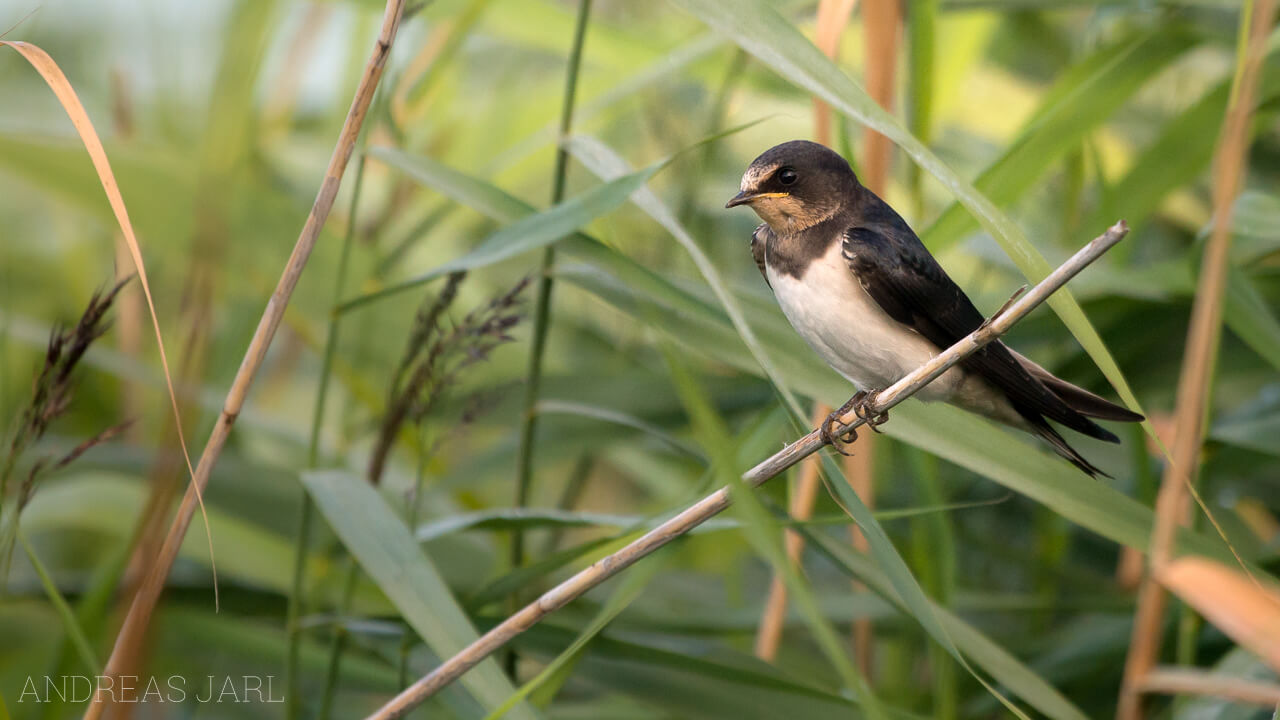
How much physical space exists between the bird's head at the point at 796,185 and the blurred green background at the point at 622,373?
0.10 metres

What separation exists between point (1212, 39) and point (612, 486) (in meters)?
2.57

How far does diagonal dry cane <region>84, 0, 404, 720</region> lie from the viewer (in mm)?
1042

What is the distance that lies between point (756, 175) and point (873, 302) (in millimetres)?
256

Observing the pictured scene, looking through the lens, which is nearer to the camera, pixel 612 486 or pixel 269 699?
pixel 269 699

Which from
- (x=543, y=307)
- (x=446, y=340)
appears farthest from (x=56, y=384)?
(x=543, y=307)

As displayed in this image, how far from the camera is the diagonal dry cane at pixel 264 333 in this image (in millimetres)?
1042

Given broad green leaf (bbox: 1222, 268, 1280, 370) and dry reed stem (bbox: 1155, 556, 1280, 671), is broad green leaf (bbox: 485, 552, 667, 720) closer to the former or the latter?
dry reed stem (bbox: 1155, 556, 1280, 671)

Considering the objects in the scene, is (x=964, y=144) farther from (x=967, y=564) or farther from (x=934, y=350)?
(x=934, y=350)

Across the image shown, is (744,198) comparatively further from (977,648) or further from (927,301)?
(977,648)

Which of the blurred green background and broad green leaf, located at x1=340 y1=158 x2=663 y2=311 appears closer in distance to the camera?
broad green leaf, located at x1=340 y1=158 x2=663 y2=311

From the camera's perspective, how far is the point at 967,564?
2418 mm

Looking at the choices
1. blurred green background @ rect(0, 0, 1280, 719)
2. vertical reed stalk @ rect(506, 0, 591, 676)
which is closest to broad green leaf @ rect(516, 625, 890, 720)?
blurred green background @ rect(0, 0, 1280, 719)

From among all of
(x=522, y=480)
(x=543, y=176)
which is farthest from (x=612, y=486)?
(x=522, y=480)

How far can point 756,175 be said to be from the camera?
105cm
